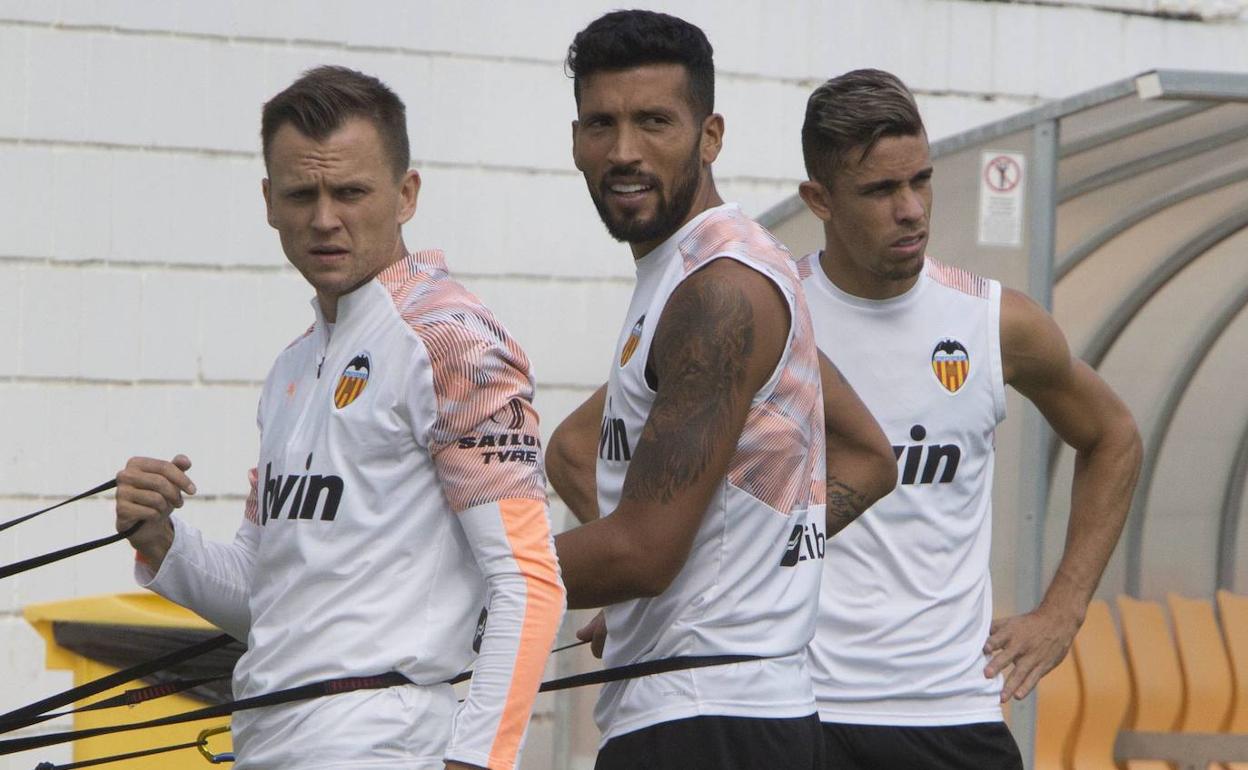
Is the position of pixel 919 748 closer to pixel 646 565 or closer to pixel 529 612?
pixel 646 565

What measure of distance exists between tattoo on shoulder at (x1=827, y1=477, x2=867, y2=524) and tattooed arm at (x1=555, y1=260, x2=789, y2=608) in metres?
0.62

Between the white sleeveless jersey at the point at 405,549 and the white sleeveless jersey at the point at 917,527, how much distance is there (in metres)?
1.41

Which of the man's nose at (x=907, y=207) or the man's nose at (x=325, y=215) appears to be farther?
the man's nose at (x=907, y=207)

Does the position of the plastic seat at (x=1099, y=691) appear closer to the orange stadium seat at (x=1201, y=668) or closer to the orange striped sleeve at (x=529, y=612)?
the orange stadium seat at (x=1201, y=668)

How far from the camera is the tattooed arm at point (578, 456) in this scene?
13.9ft

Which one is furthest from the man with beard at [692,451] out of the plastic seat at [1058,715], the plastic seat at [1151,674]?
the plastic seat at [1151,674]

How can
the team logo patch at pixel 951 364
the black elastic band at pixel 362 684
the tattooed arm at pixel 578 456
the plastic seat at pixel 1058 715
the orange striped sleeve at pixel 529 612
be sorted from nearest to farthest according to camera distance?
the orange striped sleeve at pixel 529 612, the black elastic band at pixel 362 684, the tattooed arm at pixel 578 456, the team logo patch at pixel 951 364, the plastic seat at pixel 1058 715

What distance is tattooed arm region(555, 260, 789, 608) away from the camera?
114 inches

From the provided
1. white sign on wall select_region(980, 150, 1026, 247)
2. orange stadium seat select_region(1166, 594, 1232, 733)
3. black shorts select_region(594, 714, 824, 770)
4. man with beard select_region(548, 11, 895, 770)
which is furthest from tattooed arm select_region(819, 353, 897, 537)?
orange stadium seat select_region(1166, 594, 1232, 733)

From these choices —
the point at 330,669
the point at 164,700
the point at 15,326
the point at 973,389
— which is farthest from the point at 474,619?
the point at 15,326

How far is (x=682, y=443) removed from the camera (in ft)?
9.50

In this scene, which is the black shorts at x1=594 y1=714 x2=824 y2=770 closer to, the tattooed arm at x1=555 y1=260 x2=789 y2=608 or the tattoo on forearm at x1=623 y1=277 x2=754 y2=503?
the tattooed arm at x1=555 y1=260 x2=789 y2=608

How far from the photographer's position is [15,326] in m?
6.15

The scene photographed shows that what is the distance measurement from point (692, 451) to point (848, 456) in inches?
28.4
